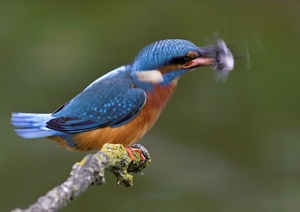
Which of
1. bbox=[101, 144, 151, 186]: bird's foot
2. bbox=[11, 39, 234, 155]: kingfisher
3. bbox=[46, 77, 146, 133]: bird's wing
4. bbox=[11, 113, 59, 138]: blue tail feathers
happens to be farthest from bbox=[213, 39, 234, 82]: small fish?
bbox=[11, 113, 59, 138]: blue tail feathers

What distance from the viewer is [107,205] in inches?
206

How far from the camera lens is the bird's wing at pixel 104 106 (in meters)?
3.84

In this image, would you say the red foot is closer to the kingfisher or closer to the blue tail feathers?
the kingfisher

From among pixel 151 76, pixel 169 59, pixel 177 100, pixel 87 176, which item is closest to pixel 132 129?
pixel 151 76

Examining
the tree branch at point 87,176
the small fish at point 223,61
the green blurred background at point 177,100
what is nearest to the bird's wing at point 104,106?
the small fish at point 223,61

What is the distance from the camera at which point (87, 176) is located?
241 cm

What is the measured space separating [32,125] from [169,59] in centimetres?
66

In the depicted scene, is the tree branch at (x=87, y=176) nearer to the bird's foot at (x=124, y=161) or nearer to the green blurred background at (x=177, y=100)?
the bird's foot at (x=124, y=161)

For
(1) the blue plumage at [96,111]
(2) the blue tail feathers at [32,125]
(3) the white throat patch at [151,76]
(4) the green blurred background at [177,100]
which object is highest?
(4) the green blurred background at [177,100]

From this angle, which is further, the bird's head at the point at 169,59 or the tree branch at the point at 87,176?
the bird's head at the point at 169,59

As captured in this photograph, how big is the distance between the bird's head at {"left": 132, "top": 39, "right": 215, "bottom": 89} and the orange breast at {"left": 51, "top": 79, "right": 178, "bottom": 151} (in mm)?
87

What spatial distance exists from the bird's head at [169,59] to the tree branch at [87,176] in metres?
0.53

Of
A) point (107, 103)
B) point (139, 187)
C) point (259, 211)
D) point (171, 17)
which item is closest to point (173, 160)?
point (139, 187)

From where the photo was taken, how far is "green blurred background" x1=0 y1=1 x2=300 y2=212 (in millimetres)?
5387
